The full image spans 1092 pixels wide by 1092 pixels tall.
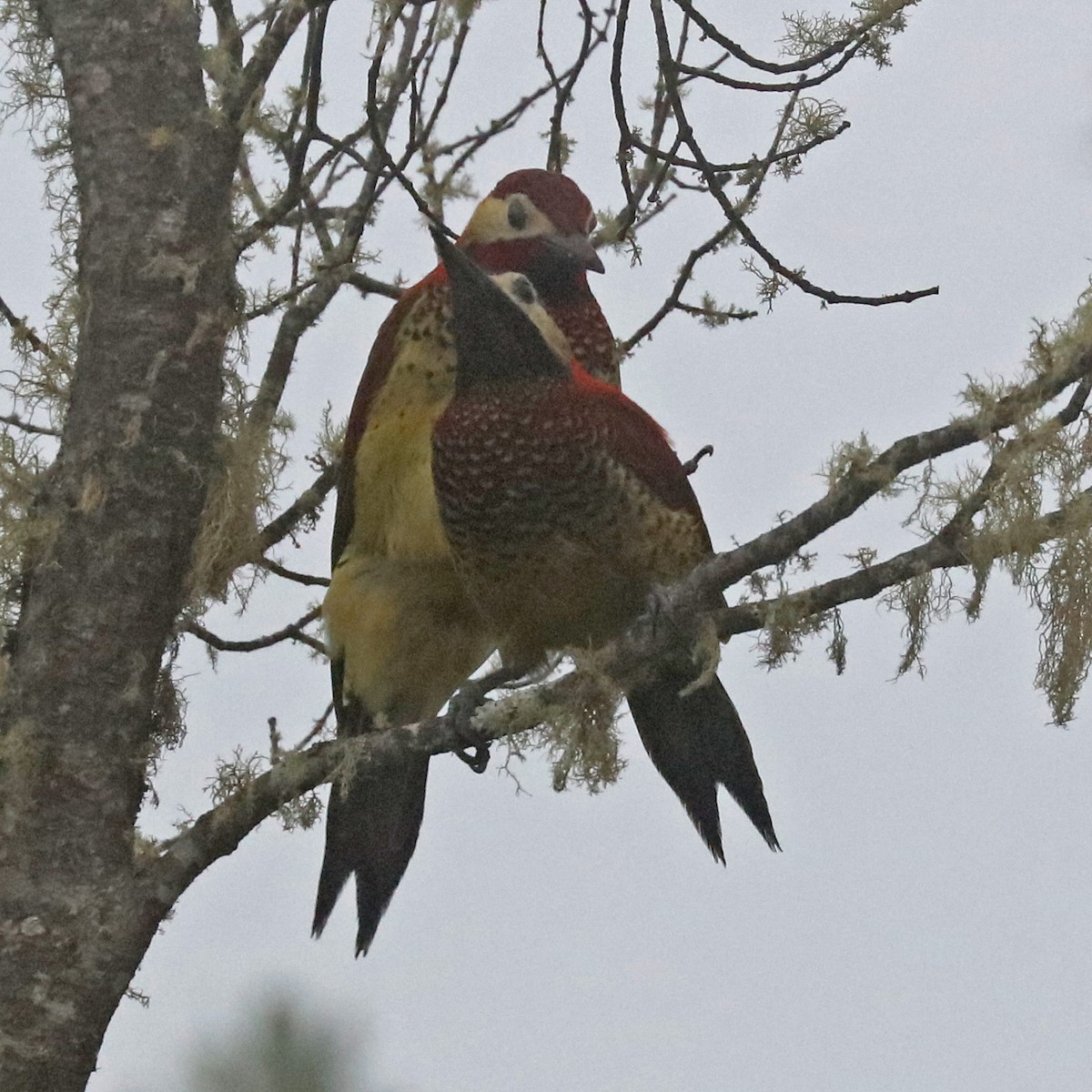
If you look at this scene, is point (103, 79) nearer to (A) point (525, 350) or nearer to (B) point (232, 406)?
(B) point (232, 406)

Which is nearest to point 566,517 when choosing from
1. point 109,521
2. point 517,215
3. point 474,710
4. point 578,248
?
point 474,710

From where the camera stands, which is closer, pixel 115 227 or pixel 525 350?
pixel 115 227

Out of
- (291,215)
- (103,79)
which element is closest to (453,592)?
(291,215)

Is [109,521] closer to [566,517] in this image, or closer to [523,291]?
[566,517]

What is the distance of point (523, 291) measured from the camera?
115 inches

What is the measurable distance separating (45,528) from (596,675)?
81 cm

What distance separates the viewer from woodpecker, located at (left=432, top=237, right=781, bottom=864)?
2572 mm

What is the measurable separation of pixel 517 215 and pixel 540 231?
0.09 meters

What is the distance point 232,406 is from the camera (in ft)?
8.71

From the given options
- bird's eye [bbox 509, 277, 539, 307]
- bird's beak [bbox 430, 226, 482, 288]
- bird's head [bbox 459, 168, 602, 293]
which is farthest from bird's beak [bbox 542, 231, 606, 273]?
bird's beak [bbox 430, 226, 482, 288]

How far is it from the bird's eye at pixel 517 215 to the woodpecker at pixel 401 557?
22 millimetres

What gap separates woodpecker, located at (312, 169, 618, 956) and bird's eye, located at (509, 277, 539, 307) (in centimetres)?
10

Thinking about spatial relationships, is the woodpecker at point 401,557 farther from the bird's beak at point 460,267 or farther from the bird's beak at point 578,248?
the bird's beak at point 460,267

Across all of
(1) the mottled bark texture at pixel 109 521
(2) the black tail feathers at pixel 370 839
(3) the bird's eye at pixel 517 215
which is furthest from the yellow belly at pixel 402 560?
(1) the mottled bark texture at pixel 109 521
